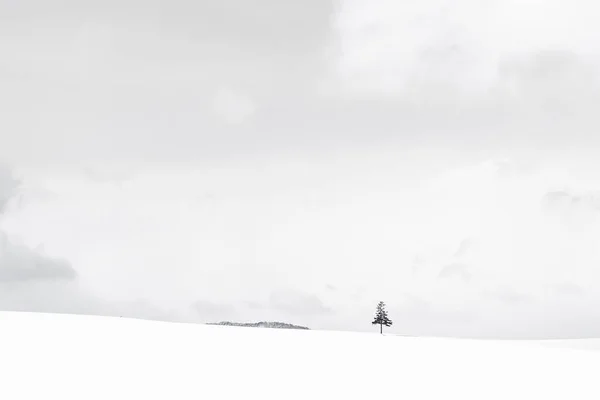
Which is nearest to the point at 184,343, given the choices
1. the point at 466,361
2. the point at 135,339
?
the point at 135,339

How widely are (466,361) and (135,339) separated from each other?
10.6m

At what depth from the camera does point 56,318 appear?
2617 cm

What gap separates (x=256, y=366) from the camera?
18.6 m

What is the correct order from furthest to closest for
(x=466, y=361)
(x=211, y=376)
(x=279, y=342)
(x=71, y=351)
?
(x=279, y=342) → (x=466, y=361) → (x=71, y=351) → (x=211, y=376)

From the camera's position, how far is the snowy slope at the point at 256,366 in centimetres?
1577

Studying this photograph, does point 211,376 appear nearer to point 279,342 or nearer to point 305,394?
point 305,394

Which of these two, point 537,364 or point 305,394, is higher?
point 537,364

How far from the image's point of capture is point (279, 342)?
23188 mm

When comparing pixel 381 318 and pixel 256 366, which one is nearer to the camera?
pixel 256 366

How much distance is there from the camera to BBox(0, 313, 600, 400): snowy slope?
15.8m

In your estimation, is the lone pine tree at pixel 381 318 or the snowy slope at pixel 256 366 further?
the lone pine tree at pixel 381 318

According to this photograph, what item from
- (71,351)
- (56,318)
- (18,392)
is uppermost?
(56,318)

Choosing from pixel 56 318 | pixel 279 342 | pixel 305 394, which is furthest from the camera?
pixel 56 318

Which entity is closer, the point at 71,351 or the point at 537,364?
the point at 71,351
